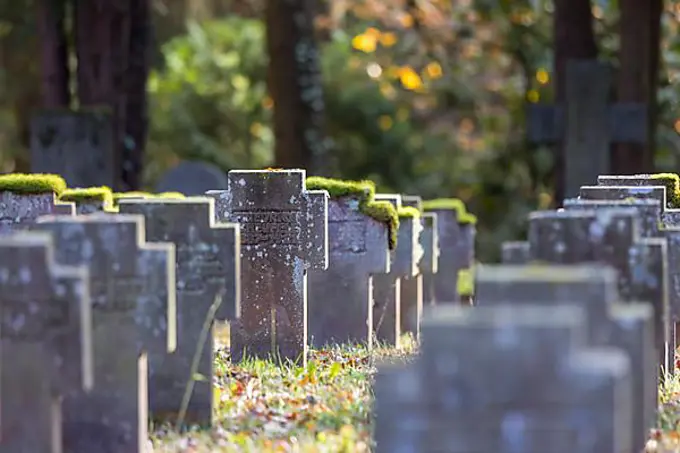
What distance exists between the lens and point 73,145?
20.1 meters

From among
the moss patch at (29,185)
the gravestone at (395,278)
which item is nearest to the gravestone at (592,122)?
the gravestone at (395,278)

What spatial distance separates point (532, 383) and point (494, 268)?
3.36ft

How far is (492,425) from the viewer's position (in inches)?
260

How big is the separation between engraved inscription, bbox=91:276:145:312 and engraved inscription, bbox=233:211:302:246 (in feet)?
11.0

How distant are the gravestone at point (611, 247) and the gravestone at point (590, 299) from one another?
15 cm

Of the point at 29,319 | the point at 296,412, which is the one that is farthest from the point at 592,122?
the point at 29,319

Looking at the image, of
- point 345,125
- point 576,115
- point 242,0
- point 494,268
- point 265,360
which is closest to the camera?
point 494,268

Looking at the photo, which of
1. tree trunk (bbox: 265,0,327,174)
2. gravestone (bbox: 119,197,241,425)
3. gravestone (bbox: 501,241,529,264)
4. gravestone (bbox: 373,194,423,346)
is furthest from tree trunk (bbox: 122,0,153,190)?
gravestone (bbox: 501,241,529,264)

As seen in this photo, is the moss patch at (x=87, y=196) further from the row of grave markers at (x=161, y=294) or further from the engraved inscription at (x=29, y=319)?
the engraved inscription at (x=29, y=319)

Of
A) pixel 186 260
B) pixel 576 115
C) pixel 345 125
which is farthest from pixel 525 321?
pixel 345 125

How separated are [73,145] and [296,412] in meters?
11.2

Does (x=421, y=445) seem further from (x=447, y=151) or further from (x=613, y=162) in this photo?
(x=447, y=151)

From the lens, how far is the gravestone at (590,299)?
7133mm

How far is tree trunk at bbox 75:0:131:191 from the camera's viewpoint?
21.3m
